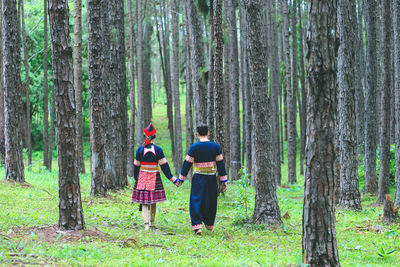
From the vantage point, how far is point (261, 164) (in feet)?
29.0

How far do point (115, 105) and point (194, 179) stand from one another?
576 centimetres

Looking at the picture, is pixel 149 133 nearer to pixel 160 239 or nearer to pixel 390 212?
pixel 160 239

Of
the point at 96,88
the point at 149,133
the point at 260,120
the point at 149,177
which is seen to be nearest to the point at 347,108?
the point at 260,120

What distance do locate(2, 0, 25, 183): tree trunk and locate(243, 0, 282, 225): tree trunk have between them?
7.37 metres

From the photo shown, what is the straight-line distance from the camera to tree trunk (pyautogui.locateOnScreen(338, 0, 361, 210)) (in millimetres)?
11883

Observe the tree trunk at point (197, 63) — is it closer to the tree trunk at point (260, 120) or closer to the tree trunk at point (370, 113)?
the tree trunk at point (260, 120)

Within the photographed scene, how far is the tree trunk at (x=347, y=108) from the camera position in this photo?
1188cm

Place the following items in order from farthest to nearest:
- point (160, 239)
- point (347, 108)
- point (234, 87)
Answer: point (234, 87) < point (347, 108) < point (160, 239)

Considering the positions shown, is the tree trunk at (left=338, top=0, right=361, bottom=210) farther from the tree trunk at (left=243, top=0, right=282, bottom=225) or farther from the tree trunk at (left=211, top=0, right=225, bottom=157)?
the tree trunk at (left=243, top=0, right=282, bottom=225)

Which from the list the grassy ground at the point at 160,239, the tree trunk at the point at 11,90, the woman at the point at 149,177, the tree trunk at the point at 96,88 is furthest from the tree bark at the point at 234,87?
the woman at the point at 149,177

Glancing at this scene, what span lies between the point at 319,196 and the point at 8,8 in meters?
10.9

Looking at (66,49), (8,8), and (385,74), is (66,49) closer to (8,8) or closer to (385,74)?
(8,8)

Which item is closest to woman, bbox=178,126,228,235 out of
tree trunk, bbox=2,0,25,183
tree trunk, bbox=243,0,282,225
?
tree trunk, bbox=243,0,282,225

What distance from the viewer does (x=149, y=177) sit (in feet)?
29.3
